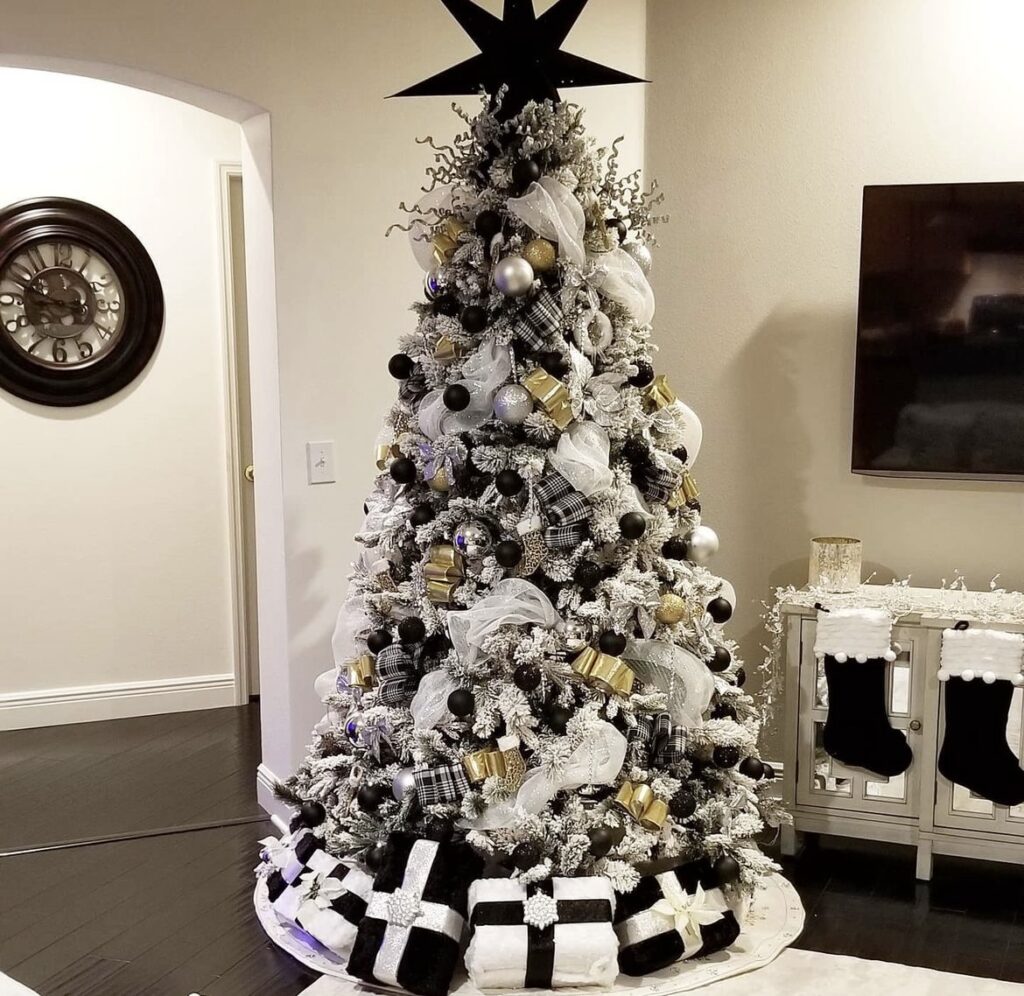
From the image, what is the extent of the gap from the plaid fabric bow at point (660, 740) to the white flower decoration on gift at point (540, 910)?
0.40 m

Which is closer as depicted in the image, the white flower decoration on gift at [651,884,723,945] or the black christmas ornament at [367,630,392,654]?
the white flower decoration on gift at [651,884,723,945]

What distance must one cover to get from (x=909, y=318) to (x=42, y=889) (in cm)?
286

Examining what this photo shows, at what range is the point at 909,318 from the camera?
3.32 m

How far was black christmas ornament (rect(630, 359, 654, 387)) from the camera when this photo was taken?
9.04ft

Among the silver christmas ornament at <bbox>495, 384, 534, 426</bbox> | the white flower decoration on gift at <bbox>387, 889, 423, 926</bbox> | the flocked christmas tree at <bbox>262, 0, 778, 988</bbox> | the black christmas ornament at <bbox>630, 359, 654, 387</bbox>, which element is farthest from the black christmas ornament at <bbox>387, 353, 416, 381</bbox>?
the white flower decoration on gift at <bbox>387, 889, 423, 926</bbox>

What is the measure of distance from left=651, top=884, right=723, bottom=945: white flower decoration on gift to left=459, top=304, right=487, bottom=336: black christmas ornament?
1.37 m

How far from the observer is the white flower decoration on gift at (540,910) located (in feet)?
8.17

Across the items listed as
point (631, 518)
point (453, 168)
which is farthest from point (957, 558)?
point (453, 168)

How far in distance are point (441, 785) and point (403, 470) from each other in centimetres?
74

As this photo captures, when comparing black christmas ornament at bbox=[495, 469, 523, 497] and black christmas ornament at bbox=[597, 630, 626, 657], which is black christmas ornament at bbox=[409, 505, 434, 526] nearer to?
black christmas ornament at bbox=[495, 469, 523, 497]

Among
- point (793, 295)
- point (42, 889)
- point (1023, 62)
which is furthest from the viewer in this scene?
point (793, 295)

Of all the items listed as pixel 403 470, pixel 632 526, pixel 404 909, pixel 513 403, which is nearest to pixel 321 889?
pixel 404 909

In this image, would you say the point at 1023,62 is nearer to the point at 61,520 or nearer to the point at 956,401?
the point at 956,401

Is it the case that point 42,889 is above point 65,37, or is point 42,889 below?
below
